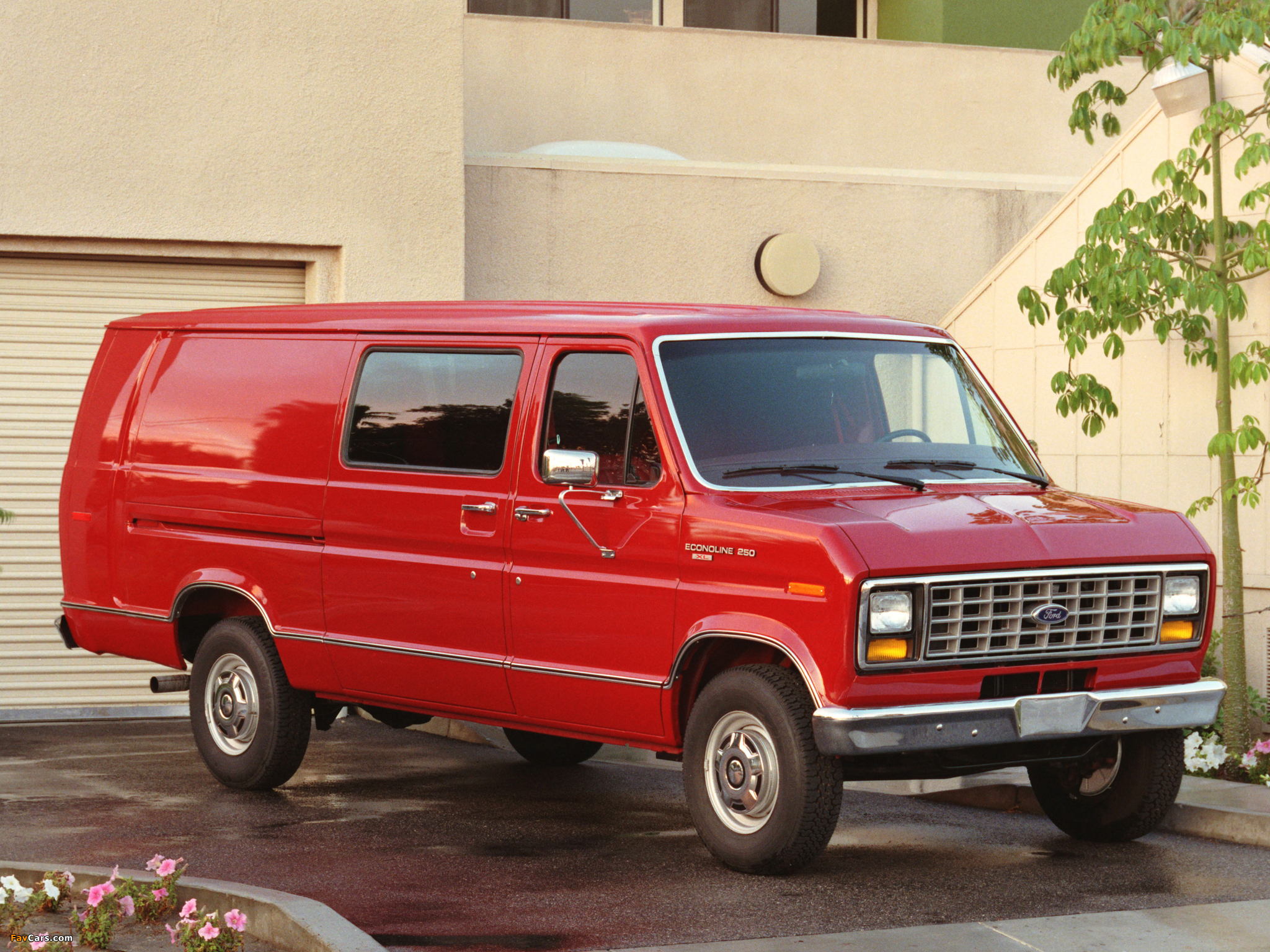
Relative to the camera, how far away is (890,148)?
16.8 metres

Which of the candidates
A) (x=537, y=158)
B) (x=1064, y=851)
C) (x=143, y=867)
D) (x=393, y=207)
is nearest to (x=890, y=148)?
(x=537, y=158)

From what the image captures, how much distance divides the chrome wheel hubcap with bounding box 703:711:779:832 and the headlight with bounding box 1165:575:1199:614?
1747 millimetres

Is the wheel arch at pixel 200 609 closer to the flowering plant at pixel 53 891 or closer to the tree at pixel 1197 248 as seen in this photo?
the flowering plant at pixel 53 891

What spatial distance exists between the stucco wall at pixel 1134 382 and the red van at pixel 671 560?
9.28 ft

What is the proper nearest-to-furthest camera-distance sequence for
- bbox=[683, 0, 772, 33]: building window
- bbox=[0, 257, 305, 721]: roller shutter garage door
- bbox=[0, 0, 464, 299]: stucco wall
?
bbox=[0, 0, 464, 299]: stucco wall → bbox=[0, 257, 305, 721]: roller shutter garage door → bbox=[683, 0, 772, 33]: building window

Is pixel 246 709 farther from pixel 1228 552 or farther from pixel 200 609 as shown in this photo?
pixel 1228 552

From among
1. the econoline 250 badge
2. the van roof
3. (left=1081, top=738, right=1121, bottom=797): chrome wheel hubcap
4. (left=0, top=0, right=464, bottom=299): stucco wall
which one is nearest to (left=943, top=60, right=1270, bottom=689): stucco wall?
(left=1081, top=738, right=1121, bottom=797): chrome wheel hubcap

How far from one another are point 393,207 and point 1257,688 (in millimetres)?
6585

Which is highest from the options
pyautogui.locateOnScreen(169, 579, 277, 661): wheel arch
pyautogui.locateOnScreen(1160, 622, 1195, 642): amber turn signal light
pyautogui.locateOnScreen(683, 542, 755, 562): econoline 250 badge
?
pyautogui.locateOnScreen(683, 542, 755, 562): econoline 250 badge

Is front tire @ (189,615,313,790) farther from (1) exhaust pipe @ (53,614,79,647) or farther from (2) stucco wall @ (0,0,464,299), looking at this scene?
(2) stucco wall @ (0,0,464,299)

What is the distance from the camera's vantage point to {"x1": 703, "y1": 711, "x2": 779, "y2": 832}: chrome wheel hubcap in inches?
268

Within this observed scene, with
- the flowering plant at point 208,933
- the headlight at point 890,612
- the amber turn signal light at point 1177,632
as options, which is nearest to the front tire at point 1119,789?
the amber turn signal light at point 1177,632

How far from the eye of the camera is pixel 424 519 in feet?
26.4

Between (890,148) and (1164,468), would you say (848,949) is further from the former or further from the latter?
(890,148)
